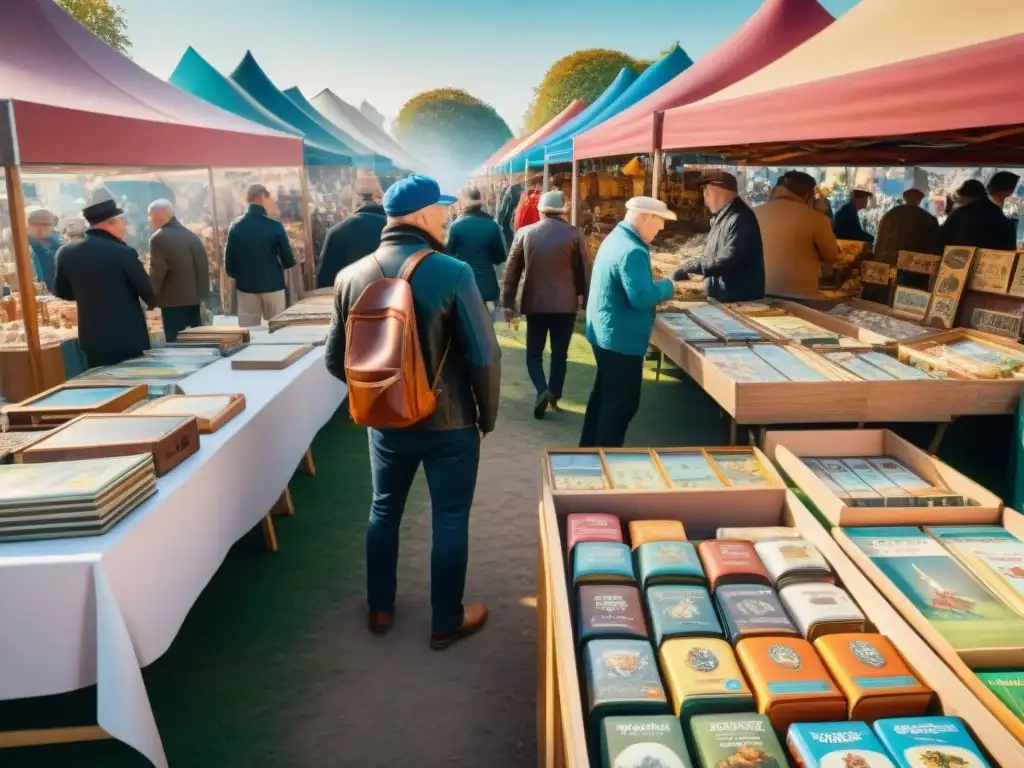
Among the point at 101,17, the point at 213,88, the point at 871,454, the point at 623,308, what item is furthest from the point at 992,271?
the point at 101,17

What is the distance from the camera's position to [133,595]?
211 centimetres

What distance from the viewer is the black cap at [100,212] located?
13.9ft

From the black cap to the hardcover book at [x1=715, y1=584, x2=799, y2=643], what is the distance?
3978mm

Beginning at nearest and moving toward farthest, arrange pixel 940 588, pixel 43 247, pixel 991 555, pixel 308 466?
pixel 940 588 → pixel 991 555 → pixel 308 466 → pixel 43 247

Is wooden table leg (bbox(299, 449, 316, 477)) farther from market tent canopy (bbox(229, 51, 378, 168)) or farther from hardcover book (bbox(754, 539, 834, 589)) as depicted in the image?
market tent canopy (bbox(229, 51, 378, 168))

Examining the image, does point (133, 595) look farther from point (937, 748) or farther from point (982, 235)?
point (982, 235)

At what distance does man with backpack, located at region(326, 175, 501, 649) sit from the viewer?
2.42 meters

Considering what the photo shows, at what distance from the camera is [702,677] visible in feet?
5.35

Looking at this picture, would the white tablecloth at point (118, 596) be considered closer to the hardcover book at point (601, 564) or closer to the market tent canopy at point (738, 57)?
the hardcover book at point (601, 564)

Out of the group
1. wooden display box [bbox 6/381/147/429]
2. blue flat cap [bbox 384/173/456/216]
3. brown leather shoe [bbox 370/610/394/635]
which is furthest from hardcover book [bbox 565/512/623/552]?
wooden display box [bbox 6/381/147/429]

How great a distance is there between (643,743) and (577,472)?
1.27 metres

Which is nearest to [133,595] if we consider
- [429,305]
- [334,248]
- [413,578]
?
[429,305]

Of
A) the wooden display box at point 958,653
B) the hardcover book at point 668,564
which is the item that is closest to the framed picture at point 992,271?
the wooden display box at point 958,653

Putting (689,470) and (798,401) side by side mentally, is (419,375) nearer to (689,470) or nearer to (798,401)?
(689,470)
